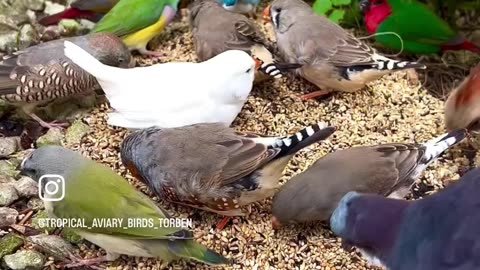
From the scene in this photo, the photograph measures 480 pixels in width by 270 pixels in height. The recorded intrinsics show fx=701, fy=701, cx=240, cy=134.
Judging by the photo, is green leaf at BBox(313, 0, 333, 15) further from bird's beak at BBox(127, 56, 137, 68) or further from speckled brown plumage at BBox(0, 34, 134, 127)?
speckled brown plumage at BBox(0, 34, 134, 127)

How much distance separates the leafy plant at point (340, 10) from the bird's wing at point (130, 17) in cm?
92

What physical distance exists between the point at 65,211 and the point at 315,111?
4.73 feet

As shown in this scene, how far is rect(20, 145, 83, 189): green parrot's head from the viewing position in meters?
2.90


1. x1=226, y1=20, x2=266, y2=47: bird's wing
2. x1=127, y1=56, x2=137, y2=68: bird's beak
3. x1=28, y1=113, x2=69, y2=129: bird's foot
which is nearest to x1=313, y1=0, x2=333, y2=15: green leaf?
x1=226, y1=20, x2=266, y2=47: bird's wing

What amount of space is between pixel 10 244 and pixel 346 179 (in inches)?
57.2

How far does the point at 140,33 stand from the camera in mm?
3871

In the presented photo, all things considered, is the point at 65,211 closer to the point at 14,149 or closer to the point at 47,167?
the point at 47,167

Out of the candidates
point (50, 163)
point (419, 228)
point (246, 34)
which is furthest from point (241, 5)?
point (419, 228)

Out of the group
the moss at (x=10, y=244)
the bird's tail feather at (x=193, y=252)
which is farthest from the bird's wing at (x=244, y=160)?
the moss at (x=10, y=244)

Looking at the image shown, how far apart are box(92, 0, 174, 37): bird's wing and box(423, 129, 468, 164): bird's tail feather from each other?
1.65 meters

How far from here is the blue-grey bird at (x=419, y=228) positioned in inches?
90.9

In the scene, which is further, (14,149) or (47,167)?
(14,149)

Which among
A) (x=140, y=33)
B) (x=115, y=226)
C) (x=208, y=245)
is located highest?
(x=140, y=33)

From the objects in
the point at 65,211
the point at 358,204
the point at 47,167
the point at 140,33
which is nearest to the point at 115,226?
the point at 65,211
